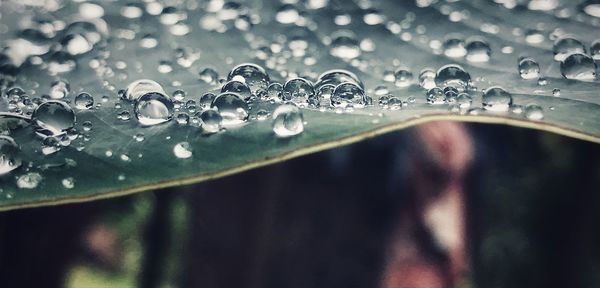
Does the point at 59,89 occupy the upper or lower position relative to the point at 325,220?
upper

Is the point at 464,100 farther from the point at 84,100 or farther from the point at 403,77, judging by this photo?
the point at 84,100

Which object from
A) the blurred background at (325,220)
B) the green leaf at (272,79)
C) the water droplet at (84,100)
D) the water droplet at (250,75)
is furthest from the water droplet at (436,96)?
the blurred background at (325,220)

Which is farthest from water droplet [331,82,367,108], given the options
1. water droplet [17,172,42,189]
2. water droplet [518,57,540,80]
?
water droplet [17,172,42,189]

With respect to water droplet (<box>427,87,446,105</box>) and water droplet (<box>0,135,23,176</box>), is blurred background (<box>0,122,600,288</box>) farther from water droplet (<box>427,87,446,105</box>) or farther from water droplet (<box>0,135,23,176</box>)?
water droplet (<box>0,135,23,176</box>)

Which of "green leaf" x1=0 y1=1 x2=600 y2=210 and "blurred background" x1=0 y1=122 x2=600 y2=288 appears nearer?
"green leaf" x1=0 y1=1 x2=600 y2=210

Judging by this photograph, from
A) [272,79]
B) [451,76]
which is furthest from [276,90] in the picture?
[451,76]

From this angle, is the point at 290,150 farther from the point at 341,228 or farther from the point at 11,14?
the point at 341,228

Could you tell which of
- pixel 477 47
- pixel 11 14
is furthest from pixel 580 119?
pixel 11 14
